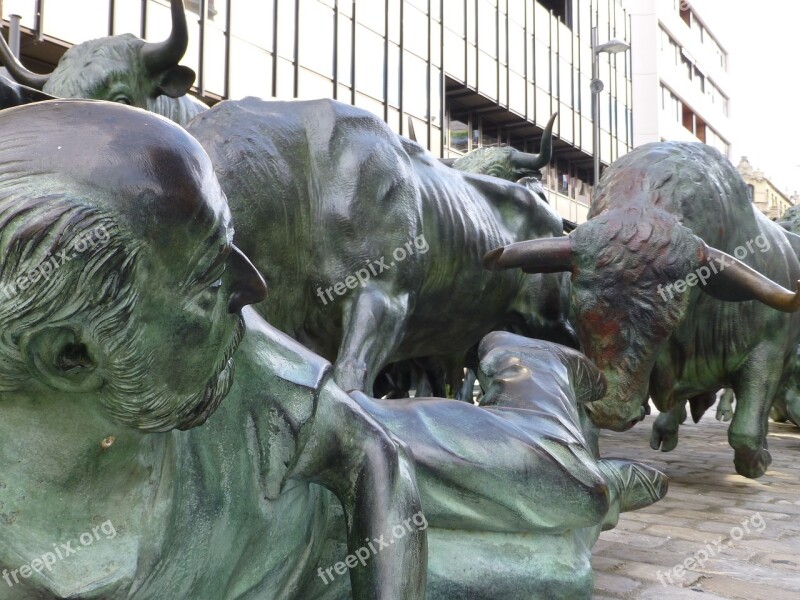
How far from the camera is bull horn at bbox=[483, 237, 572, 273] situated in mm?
3891

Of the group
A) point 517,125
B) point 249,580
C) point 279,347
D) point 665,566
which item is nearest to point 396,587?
point 249,580

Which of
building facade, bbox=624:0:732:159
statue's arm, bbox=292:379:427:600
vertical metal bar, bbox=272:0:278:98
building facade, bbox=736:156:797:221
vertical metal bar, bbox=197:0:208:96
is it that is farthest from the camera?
building facade, bbox=736:156:797:221

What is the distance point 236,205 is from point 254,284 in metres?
1.85

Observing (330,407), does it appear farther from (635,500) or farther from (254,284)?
(635,500)

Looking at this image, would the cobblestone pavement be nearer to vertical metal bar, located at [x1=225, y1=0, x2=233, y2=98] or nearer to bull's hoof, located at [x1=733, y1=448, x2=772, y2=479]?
bull's hoof, located at [x1=733, y1=448, x2=772, y2=479]

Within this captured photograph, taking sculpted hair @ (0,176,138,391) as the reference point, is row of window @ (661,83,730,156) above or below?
above

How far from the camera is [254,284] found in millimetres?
1403

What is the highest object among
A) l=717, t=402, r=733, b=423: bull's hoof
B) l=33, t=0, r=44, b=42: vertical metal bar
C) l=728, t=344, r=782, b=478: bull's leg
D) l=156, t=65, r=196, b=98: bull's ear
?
l=33, t=0, r=44, b=42: vertical metal bar

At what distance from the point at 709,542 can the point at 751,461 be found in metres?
1.16

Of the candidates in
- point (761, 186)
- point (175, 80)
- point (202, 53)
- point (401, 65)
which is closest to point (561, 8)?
point (401, 65)

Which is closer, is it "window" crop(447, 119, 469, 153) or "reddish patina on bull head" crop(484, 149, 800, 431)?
"reddish patina on bull head" crop(484, 149, 800, 431)

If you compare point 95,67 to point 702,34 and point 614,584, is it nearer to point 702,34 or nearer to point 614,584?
point 614,584

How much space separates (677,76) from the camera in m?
40.3

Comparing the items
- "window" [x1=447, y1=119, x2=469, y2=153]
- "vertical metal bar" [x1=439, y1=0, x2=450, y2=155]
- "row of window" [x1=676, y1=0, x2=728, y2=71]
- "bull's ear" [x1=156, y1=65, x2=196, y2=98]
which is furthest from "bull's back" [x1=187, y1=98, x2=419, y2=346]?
"row of window" [x1=676, y1=0, x2=728, y2=71]
